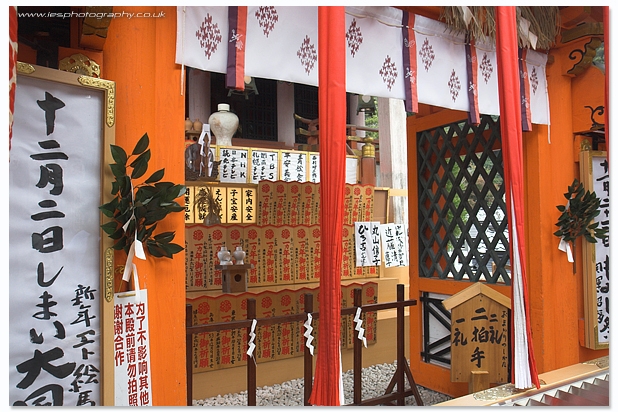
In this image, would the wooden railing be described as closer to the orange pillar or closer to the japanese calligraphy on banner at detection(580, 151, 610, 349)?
the orange pillar

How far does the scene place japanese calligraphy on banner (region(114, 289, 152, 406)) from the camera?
2260 mm

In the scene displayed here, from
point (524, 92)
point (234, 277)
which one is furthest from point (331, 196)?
point (234, 277)

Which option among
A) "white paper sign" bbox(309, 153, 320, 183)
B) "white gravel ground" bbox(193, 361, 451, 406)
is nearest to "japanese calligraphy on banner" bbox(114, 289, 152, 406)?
"white gravel ground" bbox(193, 361, 451, 406)

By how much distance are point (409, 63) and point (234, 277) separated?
2611 millimetres

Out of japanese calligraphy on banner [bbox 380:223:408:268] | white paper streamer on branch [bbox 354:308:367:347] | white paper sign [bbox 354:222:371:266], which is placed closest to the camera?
white paper streamer on branch [bbox 354:308:367:347]

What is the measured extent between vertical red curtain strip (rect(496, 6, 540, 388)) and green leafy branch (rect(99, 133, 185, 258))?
1707 mm

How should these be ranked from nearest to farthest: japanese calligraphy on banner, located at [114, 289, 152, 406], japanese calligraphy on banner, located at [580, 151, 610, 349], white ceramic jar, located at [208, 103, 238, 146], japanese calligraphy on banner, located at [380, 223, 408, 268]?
japanese calligraphy on banner, located at [114, 289, 152, 406] < japanese calligraphy on banner, located at [580, 151, 610, 349] < japanese calligraphy on banner, located at [380, 223, 408, 268] < white ceramic jar, located at [208, 103, 238, 146]

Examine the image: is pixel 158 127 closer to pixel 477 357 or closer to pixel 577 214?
pixel 477 357

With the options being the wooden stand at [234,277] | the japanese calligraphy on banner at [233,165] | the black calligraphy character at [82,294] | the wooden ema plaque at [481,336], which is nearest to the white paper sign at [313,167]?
the japanese calligraphy on banner at [233,165]

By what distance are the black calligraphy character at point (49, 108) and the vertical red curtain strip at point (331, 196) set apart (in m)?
1.12

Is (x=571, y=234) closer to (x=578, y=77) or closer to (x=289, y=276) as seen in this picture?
(x=578, y=77)

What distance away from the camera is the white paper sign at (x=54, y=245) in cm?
196

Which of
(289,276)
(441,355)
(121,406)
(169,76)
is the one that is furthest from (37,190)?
(441,355)

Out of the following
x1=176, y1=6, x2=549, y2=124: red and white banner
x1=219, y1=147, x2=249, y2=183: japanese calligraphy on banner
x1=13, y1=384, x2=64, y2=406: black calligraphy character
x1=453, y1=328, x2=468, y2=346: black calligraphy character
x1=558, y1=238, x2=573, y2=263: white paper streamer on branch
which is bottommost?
x1=453, y1=328, x2=468, y2=346: black calligraphy character
